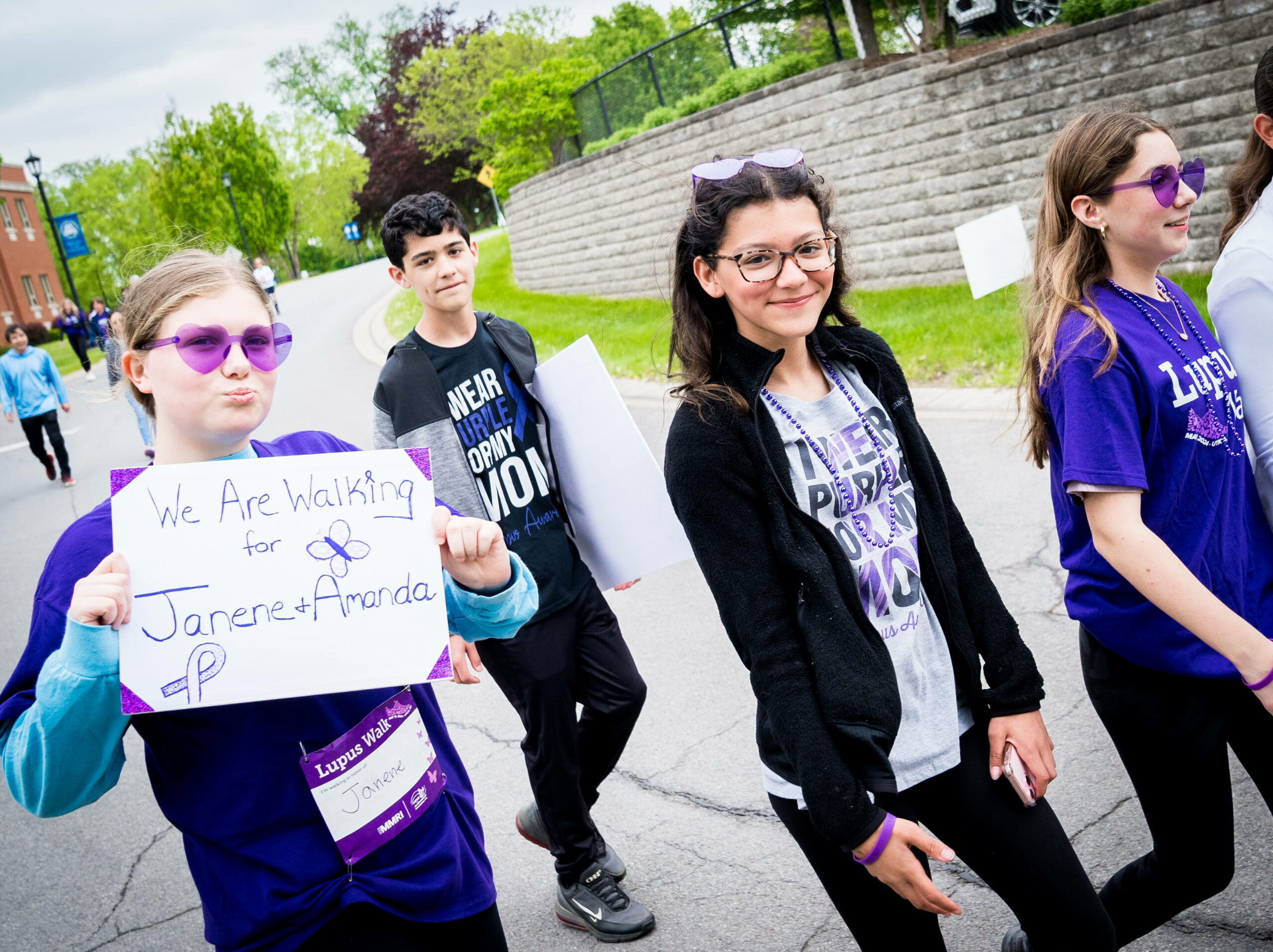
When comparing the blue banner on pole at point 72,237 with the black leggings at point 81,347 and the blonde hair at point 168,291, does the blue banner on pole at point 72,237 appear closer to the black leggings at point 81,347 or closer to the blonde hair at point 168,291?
the black leggings at point 81,347

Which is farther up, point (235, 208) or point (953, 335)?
point (235, 208)

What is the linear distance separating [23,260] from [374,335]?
1770 inches

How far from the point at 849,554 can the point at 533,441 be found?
1.57 m

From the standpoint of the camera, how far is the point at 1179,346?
2.11 meters

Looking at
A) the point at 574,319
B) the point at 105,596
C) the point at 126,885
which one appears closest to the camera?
the point at 105,596

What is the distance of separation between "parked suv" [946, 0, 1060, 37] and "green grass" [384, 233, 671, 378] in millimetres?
5266

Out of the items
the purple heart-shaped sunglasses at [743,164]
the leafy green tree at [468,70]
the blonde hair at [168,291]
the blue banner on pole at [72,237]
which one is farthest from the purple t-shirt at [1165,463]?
the blue banner on pole at [72,237]

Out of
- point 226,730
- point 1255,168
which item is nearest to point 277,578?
point 226,730

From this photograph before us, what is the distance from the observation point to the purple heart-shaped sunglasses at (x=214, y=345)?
5.72ft

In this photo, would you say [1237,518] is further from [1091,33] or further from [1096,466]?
[1091,33]

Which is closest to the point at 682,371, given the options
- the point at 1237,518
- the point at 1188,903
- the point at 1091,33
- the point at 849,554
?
the point at 849,554

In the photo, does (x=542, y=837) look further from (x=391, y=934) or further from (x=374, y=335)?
(x=374, y=335)

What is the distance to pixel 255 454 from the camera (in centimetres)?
190

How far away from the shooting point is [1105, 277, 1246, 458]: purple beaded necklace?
6.83ft
